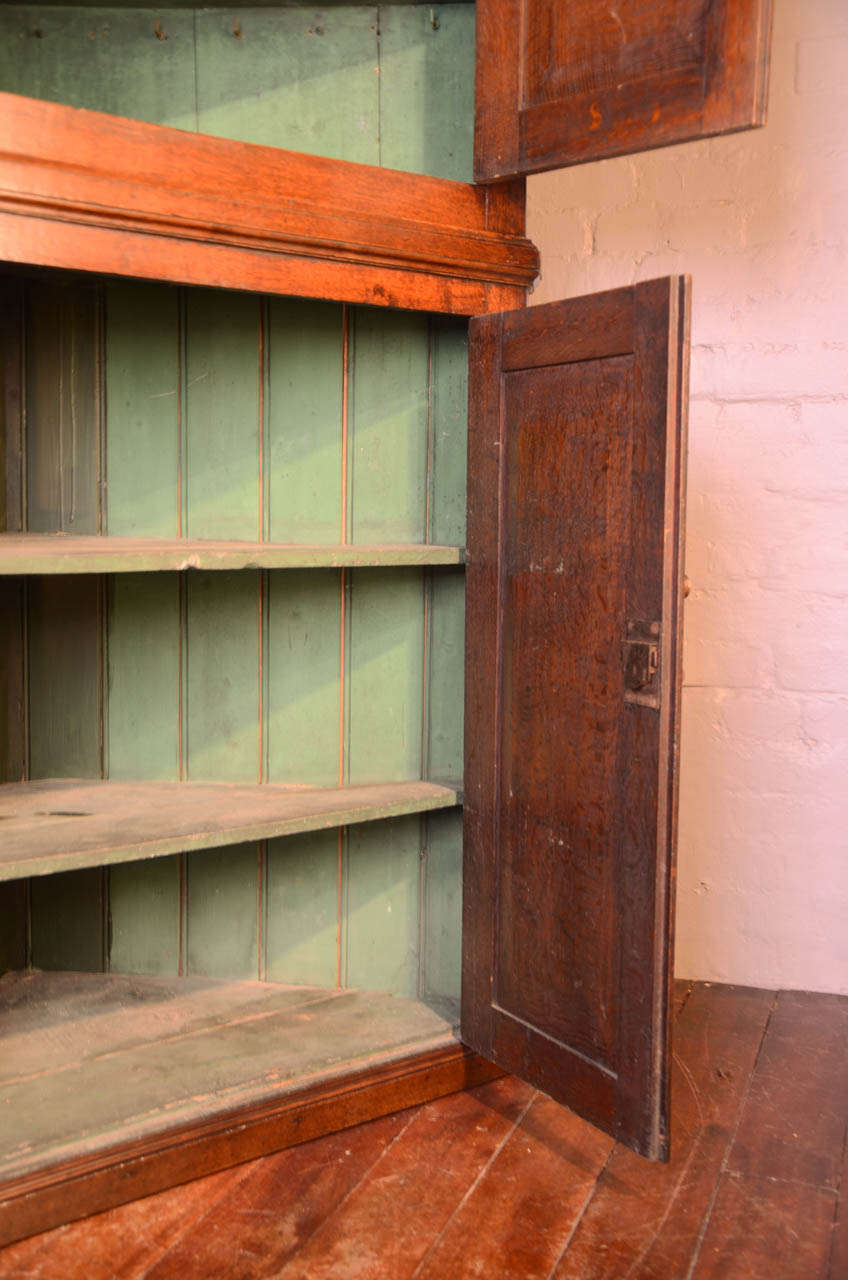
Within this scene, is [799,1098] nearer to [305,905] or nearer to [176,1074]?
[305,905]

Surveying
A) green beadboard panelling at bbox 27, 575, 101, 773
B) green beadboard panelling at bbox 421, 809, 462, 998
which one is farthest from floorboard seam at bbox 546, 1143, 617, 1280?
green beadboard panelling at bbox 27, 575, 101, 773

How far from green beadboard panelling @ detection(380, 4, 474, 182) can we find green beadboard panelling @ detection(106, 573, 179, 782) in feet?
3.05

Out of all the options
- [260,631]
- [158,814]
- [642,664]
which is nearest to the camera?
[642,664]

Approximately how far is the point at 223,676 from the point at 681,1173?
120 cm

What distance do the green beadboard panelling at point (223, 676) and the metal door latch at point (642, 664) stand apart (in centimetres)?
87

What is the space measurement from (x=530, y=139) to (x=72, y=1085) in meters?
1.70

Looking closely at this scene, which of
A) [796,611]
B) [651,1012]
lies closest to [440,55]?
[796,611]

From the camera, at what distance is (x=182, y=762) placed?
2299 millimetres

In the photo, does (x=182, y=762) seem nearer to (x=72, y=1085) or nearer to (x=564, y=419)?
(x=72, y=1085)

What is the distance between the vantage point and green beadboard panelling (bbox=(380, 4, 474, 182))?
6.89 ft

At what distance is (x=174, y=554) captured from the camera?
181 cm

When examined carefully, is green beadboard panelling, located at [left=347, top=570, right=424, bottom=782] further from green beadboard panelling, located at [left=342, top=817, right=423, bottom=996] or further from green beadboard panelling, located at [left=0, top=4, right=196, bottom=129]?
green beadboard panelling, located at [left=0, top=4, right=196, bottom=129]

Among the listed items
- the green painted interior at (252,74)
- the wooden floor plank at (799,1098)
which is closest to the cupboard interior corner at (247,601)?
the green painted interior at (252,74)

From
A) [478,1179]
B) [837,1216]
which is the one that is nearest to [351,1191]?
[478,1179]
